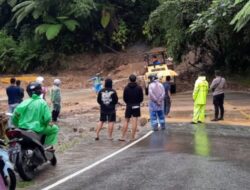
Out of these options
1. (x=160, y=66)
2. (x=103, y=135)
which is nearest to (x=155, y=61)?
(x=160, y=66)

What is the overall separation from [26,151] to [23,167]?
287mm

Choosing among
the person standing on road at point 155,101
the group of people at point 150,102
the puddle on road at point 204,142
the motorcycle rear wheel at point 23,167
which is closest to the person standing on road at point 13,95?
the group of people at point 150,102

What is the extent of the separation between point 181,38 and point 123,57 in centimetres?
1256

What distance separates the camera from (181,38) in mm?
31141

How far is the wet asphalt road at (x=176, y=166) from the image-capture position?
28.6 ft

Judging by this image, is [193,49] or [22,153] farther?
[193,49]

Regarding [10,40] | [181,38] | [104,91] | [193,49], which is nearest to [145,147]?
[104,91]

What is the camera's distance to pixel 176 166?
10.2 metres

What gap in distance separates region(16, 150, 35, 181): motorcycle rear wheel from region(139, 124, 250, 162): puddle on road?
132 inches

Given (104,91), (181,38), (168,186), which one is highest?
(181,38)

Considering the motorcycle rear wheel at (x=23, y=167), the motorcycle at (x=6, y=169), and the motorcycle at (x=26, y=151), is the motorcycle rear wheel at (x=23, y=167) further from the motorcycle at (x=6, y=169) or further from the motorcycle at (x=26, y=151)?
the motorcycle at (x=6, y=169)

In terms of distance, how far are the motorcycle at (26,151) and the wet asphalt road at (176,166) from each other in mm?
867

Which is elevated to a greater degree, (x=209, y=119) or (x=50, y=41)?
(x=50, y=41)

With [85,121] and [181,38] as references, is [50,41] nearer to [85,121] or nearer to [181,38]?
[181,38]
